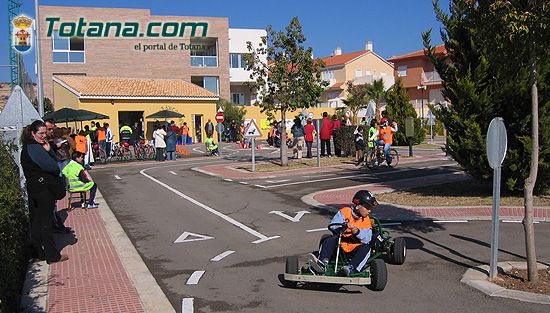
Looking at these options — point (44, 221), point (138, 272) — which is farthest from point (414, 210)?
point (44, 221)

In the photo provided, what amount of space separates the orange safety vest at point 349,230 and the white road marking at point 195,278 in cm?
184

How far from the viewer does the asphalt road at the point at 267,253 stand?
231 inches

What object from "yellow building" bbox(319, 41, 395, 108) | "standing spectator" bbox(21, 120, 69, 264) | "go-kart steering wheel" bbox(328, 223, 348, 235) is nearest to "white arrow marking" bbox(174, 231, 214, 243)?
"standing spectator" bbox(21, 120, 69, 264)

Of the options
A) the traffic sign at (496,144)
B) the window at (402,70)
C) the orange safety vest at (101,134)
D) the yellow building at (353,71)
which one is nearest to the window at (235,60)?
the yellow building at (353,71)

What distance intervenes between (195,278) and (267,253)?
1.52 m

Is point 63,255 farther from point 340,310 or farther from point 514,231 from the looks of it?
point 514,231

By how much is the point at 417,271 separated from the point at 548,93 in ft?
20.9

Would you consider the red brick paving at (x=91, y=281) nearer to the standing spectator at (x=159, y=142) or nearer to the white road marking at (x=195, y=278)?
the white road marking at (x=195, y=278)

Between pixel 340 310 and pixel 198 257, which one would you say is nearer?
pixel 340 310

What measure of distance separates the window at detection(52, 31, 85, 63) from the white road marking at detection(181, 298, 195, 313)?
4780 centimetres

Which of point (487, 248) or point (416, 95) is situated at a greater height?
point (416, 95)

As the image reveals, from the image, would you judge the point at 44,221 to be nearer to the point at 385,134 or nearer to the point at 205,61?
the point at 385,134

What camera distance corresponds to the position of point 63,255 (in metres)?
7.88

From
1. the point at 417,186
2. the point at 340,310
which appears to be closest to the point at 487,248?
the point at 340,310
